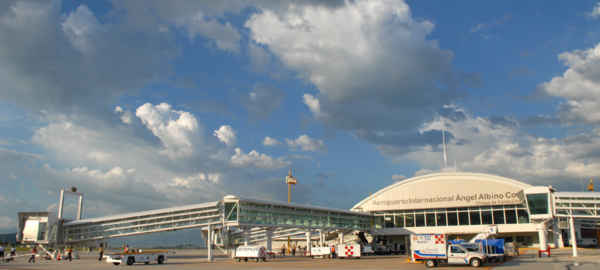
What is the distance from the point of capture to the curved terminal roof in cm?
6888

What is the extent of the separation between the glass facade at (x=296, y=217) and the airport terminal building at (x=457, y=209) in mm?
2872

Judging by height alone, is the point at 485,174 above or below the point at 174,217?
above

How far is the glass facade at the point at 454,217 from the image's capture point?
68.3 meters

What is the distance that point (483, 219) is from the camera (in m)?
70.1

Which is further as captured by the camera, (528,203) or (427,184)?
(427,184)

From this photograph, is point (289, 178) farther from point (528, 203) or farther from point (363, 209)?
point (528, 203)

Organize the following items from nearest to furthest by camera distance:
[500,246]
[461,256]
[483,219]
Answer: [461,256], [500,246], [483,219]

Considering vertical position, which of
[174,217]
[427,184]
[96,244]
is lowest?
[96,244]

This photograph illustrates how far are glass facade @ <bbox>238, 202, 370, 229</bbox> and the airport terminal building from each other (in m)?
2.87

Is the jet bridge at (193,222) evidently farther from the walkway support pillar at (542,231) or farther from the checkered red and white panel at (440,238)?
the walkway support pillar at (542,231)

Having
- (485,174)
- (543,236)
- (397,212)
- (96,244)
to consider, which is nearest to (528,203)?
(543,236)

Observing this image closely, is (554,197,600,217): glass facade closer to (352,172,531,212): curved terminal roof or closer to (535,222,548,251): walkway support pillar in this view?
(535,222,548,251): walkway support pillar

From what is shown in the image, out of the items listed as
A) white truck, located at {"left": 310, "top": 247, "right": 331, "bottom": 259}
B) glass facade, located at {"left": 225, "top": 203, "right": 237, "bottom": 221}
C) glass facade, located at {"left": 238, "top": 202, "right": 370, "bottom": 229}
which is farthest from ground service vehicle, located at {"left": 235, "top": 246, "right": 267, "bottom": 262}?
white truck, located at {"left": 310, "top": 247, "right": 331, "bottom": 259}

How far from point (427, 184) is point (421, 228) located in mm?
8614
